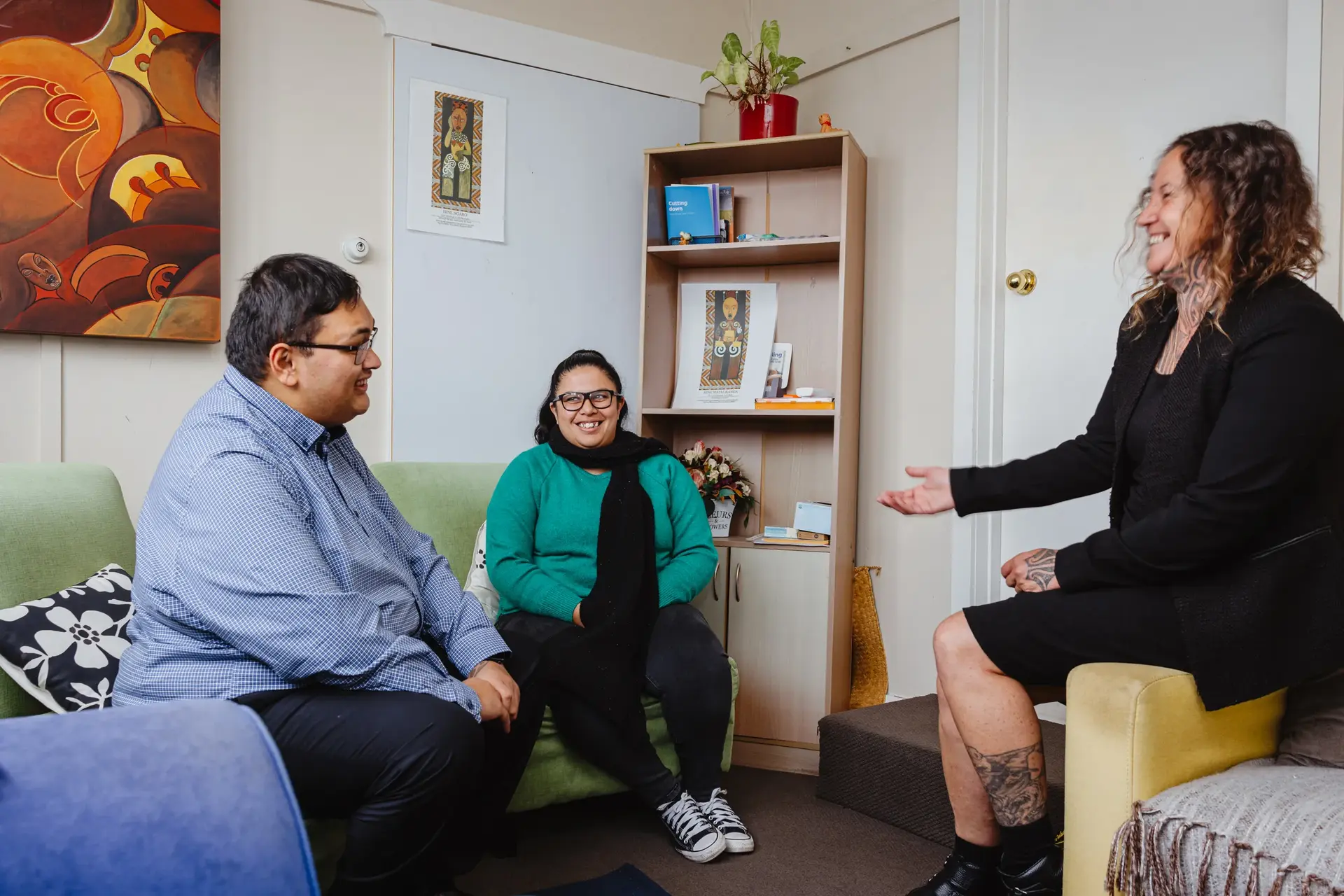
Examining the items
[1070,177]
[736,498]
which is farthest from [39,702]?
[1070,177]

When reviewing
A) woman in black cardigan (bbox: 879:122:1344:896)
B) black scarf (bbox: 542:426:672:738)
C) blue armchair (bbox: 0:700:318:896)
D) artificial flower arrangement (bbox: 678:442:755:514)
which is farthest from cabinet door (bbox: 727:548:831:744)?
blue armchair (bbox: 0:700:318:896)

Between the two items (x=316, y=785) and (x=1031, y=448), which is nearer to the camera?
(x=316, y=785)

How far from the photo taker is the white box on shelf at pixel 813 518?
2867 millimetres

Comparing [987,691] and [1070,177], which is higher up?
[1070,177]

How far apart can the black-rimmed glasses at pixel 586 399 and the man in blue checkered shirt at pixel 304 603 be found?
2.55 ft

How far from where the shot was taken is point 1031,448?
2680 millimetres

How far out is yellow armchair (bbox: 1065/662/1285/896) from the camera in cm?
134

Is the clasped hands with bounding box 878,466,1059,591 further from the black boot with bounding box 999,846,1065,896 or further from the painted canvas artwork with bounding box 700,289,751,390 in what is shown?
the painted canvas artwork with bounding box 700,289,751,390

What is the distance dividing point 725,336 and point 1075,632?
6.02 ft

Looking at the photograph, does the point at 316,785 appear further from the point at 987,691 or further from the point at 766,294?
the point at 766,294

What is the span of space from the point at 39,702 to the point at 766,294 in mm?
2229

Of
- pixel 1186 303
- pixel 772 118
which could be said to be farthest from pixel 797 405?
pixel 1186 303

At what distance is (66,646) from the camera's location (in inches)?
61.2

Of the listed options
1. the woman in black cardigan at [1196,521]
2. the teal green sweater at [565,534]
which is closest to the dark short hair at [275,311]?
the teal green sweater at [565,534]
